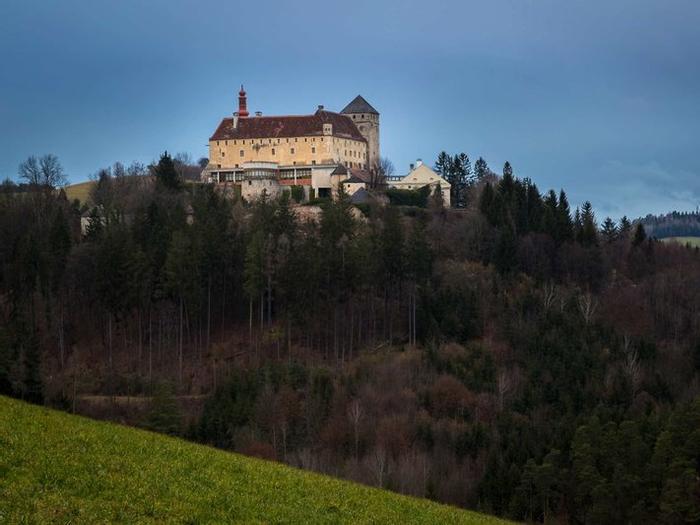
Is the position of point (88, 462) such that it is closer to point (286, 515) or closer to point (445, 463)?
point (286, 515)

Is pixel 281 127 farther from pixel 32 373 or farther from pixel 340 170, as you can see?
pixel 32 373

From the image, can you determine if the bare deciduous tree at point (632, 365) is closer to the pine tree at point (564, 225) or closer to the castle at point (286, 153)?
the pine tree at point (564, 225)

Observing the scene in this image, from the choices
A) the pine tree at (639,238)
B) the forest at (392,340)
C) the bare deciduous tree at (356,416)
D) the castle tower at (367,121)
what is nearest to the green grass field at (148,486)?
the forest at (392,340)

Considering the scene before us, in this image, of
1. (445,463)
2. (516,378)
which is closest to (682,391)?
(516,378)

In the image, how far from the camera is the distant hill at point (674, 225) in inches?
7003

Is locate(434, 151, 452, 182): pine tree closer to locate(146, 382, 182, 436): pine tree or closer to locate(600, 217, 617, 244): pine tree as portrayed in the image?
locate(600, 217, 617, 244): pine tree

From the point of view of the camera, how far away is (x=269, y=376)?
54.9 meters

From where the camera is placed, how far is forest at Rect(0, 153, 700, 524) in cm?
4378

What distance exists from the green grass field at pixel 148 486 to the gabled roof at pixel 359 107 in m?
77.1

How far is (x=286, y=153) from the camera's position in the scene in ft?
307

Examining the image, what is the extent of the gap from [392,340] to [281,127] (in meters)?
36.2

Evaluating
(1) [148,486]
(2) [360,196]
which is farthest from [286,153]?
(1) [148,486]

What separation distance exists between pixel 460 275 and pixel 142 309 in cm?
1916

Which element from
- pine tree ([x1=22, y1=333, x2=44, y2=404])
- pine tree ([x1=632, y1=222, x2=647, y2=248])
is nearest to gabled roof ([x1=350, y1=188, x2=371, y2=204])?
pine tree ([x1=632, y1=222, x2=647, y2=248])
